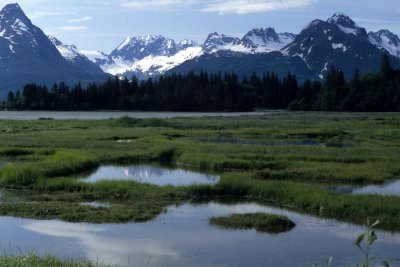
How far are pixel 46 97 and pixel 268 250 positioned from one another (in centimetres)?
17306

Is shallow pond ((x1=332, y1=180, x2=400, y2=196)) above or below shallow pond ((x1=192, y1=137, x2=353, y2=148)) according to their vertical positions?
below

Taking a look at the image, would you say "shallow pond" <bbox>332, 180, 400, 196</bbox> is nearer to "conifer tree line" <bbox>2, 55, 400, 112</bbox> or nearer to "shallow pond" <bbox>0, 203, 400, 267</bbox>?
"shallow pond" <bbox>0, 203, 400, 267</bbox>

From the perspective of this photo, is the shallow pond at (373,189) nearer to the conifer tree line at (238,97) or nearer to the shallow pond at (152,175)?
the shallow pond at (152,175)

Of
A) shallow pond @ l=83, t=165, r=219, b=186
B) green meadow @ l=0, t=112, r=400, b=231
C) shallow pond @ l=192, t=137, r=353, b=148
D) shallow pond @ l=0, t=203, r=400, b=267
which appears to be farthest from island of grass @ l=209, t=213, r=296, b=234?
shallow pond @ l=192, t=137, r=353, b=148

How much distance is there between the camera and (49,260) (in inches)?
648

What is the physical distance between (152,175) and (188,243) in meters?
19.2

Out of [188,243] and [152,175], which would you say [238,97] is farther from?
[188,243]

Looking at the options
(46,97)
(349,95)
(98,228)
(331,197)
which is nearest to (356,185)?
(331,197)

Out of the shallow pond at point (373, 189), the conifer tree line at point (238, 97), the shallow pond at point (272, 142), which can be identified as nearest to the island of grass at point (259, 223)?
the shallow pond at point (373, 189)

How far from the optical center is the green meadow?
28.9 metres

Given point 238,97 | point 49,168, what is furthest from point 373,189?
point 238,97

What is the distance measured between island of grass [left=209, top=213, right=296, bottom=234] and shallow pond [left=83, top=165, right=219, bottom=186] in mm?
10455

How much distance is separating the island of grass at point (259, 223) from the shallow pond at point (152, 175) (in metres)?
10.5

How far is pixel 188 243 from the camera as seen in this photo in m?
24.0
